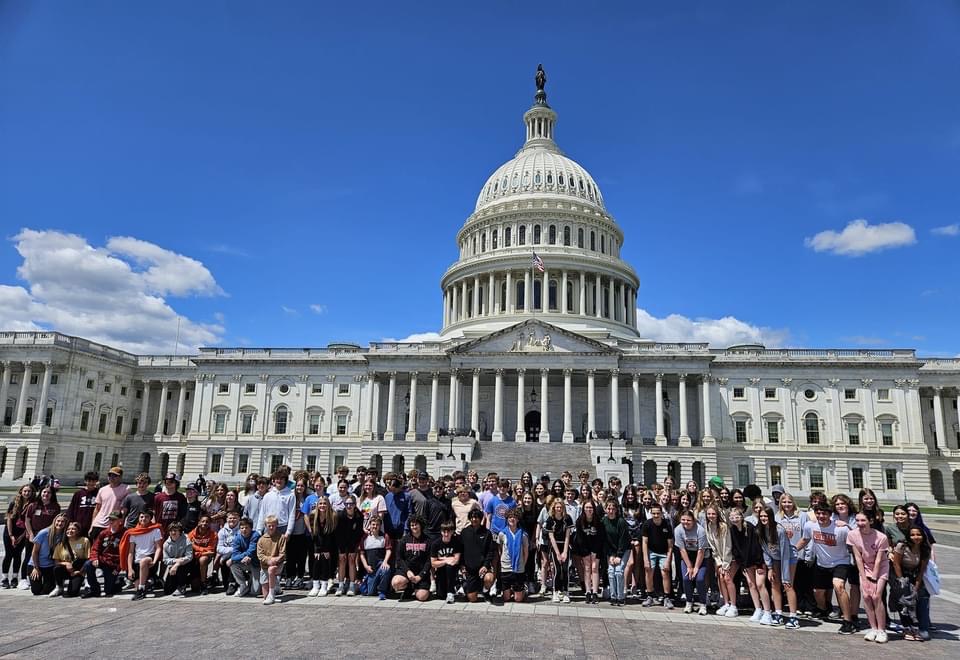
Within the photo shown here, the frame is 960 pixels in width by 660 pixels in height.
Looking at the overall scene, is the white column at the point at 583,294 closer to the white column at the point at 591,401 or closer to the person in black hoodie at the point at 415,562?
the white column at the point at 591,401

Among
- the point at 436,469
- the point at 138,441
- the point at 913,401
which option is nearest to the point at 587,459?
the point at 436,469

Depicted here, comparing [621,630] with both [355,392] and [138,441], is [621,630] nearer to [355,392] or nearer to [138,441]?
[355,392]

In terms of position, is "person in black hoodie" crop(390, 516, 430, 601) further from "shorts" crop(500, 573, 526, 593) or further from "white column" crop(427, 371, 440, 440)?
"white column" crop(427, 371, 440, 440)

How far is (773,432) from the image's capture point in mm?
60375

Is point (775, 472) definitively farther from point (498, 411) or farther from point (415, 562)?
point (415, 562)

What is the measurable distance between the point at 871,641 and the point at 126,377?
76.5 m

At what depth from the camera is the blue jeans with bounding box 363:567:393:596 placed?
13688 mm

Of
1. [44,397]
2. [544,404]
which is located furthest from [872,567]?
[44,397]

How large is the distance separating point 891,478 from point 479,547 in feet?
193

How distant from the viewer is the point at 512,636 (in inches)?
419

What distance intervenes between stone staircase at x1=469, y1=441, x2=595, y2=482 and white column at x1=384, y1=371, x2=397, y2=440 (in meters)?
10.9

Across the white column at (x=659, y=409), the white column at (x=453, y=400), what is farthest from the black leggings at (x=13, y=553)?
the white column at (x=659, y=409)

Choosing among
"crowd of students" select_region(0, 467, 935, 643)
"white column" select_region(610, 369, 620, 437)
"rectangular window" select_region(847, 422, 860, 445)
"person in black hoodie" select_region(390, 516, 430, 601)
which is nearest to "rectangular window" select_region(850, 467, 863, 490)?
"rectangular window" select_region(847, 422, 860, 445)

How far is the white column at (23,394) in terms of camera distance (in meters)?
61.7
